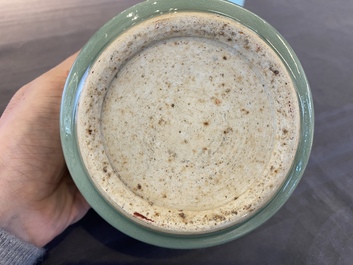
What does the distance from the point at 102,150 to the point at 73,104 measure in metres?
0.07

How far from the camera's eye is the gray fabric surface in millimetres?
636

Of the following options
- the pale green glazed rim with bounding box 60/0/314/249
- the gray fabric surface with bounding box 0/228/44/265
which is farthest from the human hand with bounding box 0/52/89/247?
the pale green glazed rim with bounding box 60/0/314/249

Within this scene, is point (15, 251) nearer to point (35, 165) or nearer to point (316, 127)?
point (35, 165)

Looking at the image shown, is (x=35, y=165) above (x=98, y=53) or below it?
below

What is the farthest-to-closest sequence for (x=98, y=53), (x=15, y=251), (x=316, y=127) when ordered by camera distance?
1. (x=316, y=127)
2. (x=15, y=251)
3. (x=98, y=53)

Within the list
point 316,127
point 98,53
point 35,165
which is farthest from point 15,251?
point 316,127

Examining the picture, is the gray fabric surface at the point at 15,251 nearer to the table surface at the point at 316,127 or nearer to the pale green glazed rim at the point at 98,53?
the table surface at the point at 316,127

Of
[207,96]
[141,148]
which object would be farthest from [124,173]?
[207,96]

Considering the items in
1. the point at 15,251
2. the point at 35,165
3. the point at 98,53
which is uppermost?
the point at 98,53

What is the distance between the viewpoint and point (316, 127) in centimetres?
80

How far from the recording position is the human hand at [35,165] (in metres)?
0.66

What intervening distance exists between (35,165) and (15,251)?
153 millimetres

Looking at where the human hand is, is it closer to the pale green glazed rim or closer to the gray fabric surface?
the gray fabric surface

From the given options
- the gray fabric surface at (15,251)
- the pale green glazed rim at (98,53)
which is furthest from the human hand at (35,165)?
the pale green glazed rim at (98,53)
